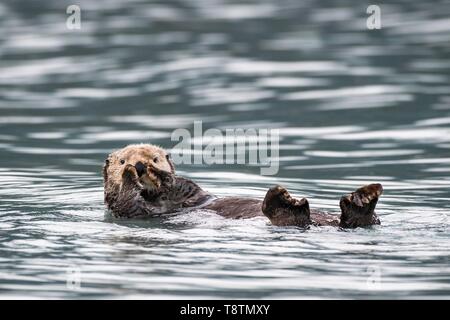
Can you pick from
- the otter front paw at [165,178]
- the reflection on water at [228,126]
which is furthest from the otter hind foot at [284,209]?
the otter front paw at [165,178]

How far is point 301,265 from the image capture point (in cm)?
705

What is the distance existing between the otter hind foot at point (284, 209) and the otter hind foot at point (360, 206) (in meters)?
0.25

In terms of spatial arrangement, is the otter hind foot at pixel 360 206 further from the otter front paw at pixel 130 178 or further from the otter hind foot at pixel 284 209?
the otter front paw at pixel 130 178

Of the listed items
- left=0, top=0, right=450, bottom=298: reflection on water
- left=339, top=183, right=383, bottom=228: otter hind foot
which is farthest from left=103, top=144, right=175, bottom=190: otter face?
left=339, top=183, right=383, bottom=228: otter hind foot

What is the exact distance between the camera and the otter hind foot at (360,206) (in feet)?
24.7

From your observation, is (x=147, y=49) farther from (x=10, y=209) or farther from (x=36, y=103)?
(x=10, y=209)

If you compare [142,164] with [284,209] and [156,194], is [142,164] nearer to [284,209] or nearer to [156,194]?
[156,194]

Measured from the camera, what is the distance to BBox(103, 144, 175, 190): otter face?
28.1 feet

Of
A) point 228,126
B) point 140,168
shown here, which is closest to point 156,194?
point 140,168

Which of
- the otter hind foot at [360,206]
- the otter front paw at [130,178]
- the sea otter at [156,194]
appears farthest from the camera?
the otter front paw at [130,178]

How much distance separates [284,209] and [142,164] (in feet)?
4.46

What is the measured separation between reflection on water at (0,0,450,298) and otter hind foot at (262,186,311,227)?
4.3 inches

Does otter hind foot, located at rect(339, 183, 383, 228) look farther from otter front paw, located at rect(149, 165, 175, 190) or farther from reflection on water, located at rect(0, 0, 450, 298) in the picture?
otter front paw, located at rect(149, 165, 175, 190)

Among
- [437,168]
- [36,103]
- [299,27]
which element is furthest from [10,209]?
[299,27]
